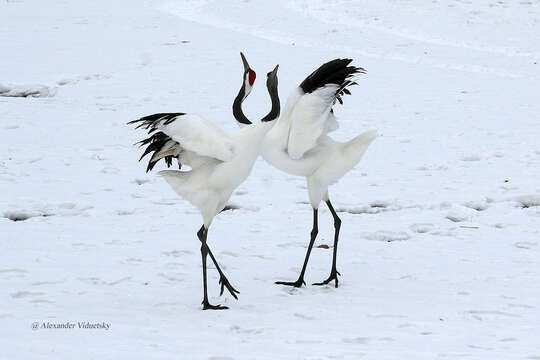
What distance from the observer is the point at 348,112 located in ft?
39.6

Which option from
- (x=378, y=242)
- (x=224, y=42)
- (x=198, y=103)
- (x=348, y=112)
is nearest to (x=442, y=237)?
(x=378, y=242)

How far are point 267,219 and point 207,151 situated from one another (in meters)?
2.45

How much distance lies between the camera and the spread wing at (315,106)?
5355 mm

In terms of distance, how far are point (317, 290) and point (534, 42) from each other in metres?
15.7

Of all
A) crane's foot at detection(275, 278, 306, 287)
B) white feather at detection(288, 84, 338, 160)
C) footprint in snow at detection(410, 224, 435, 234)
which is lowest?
crane's foot at detection(275, 278, 306, 287)

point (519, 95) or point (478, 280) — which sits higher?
point (519, 95)

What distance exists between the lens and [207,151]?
493cm

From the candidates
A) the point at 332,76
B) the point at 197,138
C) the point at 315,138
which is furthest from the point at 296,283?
the point at 332,76

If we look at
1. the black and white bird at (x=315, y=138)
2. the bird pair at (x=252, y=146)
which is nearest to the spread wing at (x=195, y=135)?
the bird pair at (x=252, y=146)

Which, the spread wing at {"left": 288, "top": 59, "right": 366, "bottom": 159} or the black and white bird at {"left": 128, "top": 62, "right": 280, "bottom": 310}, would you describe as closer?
the black and white bird at {"left": 128, "top": 62, "right": 280, "bottom": 310}

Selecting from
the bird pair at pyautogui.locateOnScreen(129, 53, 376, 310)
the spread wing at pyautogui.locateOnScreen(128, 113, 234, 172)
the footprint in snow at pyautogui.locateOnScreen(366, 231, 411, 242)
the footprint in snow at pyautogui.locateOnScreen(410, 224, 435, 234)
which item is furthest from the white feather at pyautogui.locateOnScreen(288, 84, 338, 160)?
the footprint in snow at pyautogui.locateOnScreen(410, 224, 435, 234)

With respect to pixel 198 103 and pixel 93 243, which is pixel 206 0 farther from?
pixel 93 243

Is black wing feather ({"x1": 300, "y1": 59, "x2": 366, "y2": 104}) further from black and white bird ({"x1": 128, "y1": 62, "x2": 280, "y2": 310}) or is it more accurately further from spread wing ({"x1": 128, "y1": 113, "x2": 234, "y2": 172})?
spread wing ({"x1": 128, "y1": 113, "x2": 234, "y2": 172})

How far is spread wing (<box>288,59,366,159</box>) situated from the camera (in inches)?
211
